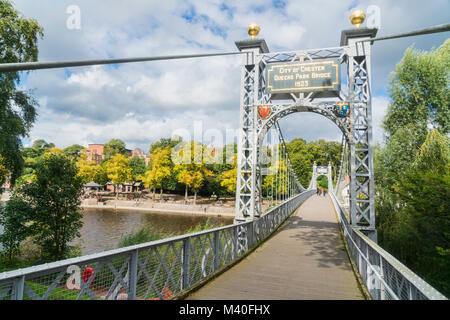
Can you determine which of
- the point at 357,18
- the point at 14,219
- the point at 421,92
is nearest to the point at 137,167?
the point at 14,219

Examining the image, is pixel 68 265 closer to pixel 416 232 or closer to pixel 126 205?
pixel 416 232

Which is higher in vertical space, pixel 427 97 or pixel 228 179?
pixel 427 97

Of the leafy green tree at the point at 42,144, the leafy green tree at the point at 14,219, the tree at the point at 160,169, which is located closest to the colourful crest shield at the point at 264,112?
the leafy green tree at the point at 14,219

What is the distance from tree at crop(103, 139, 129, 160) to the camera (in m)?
72.2

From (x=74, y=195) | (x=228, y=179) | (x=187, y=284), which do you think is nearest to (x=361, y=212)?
(x=187, y=284)

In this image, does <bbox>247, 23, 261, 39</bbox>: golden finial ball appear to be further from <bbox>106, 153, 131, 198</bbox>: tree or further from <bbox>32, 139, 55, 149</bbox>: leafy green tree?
<bbox>32, 139, 55, 149</bbox>: leafy green tree

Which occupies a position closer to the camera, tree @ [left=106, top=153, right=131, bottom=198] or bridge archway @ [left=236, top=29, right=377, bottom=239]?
bridge archway @ [left=236, top=29, right=377, bottom=239]

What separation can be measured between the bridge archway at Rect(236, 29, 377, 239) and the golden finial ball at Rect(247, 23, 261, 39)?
12.0 inches

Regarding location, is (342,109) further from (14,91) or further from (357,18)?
(14,91)

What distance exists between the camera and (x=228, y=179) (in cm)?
3372

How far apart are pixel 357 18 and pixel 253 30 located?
3024mm

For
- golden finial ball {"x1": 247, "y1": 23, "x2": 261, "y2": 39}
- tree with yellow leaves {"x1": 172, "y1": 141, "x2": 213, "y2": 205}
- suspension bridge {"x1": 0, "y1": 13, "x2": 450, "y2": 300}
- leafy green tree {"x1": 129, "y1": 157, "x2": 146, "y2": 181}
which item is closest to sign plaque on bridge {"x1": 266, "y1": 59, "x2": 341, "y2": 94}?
suspension bridge {"x1": 0, "y1": 13, "x2": 450, "y2": 300}

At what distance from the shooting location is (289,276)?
549cm
